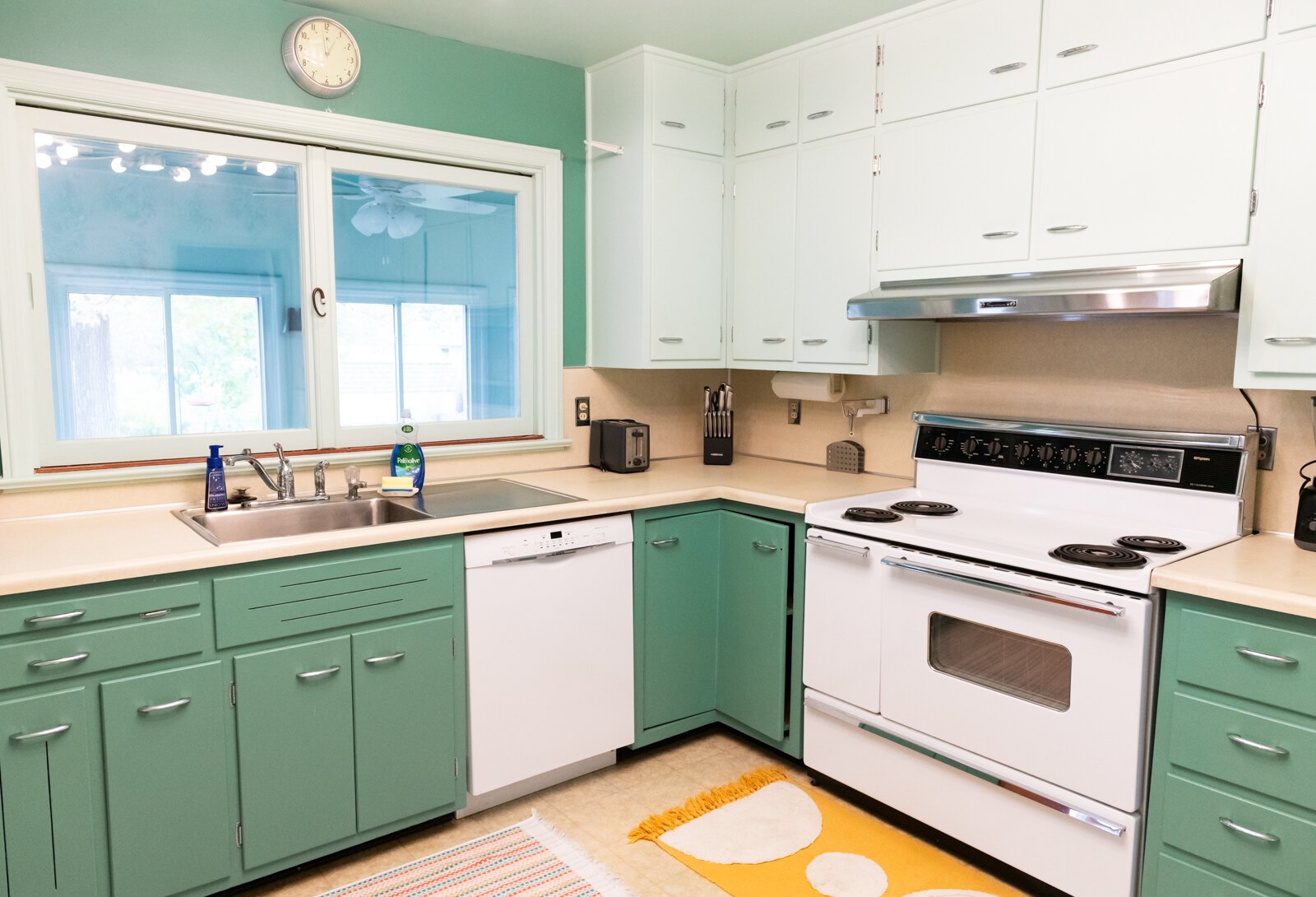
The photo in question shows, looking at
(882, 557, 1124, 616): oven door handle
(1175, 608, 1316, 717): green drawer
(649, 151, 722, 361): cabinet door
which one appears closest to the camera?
(1175, 608, 1316, 717): green drawer

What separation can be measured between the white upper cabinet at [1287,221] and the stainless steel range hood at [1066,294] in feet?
0.24

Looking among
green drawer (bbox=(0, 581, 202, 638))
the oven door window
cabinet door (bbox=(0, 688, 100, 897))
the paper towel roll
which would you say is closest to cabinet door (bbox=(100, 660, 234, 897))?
cabinet door (bbox=(0, 688, 100, 897))

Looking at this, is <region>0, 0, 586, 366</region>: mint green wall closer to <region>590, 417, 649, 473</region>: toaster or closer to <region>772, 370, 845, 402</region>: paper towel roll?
<region>590, 417, 649, 473</region>: toaster

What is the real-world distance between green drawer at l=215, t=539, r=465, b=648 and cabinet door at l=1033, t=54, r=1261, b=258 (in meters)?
1.90

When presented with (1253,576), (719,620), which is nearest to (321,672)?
(719,620)

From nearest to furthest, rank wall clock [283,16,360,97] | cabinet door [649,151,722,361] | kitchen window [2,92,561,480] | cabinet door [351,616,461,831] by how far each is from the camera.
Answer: cabinet door [351,616,461,831] → kitchen window [2,92,561,480] → wall clock [283,16,360,97] → cabinet door [649,151,722,361]

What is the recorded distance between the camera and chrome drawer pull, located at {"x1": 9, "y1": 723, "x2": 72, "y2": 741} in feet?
5.97

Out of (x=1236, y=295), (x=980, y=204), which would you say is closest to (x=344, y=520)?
(x=980, y=204)

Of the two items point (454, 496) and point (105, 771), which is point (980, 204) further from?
point (105, 771)

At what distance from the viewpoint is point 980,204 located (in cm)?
251

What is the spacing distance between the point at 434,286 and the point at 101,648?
1626 mm

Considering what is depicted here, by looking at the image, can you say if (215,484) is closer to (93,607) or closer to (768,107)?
(93,607)

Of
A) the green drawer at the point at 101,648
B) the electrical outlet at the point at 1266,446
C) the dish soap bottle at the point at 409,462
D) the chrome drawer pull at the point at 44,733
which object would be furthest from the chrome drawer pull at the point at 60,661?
the electrical outlet at the point at 1266,446

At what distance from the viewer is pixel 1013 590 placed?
211 centimetres
